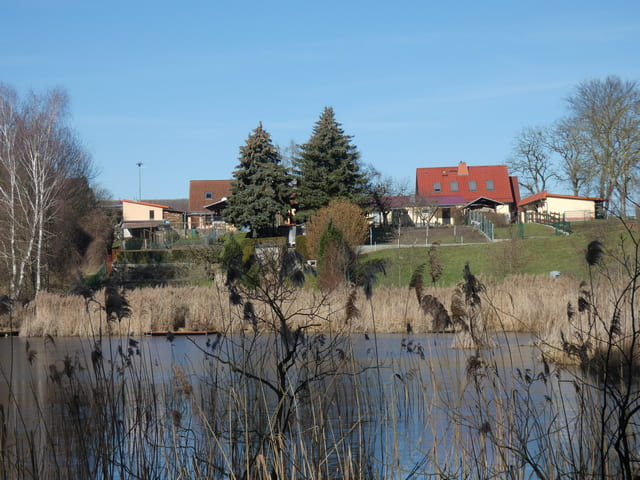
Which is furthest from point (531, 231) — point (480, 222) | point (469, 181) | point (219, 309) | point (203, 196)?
Answer: point (203, 196)

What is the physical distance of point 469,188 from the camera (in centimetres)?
6169

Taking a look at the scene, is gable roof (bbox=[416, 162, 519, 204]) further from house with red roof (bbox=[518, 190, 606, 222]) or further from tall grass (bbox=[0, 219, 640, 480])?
tall grass (bbox=[0, 219, 640, 480])

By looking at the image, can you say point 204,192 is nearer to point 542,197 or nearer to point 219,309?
point 542,197

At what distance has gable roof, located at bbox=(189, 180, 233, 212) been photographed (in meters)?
67.7

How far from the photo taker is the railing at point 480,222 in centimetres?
3952

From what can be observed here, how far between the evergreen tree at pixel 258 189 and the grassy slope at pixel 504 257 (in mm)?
10521

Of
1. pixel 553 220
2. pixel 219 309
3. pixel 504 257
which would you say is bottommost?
pixel 219 309

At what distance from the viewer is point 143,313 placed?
693 inches

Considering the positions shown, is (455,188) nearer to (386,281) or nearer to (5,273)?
(386,281)

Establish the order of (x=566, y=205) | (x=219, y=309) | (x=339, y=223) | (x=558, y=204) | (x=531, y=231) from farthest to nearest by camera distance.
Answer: (x=558, y=204) < (x=566, y=205) < (x=531, y=231) < (x=339, y=223) < (x=219, y=309)

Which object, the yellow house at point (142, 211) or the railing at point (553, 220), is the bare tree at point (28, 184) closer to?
the railing at point (553, 220)

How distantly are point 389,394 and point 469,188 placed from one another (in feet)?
180

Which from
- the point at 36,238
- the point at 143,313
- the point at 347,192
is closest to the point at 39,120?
the point at 36,238

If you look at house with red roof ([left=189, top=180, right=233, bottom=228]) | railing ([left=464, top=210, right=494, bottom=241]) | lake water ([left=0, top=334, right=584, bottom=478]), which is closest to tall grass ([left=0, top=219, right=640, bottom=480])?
lake water ([left=0, top=334, right=584, bottom=478])
